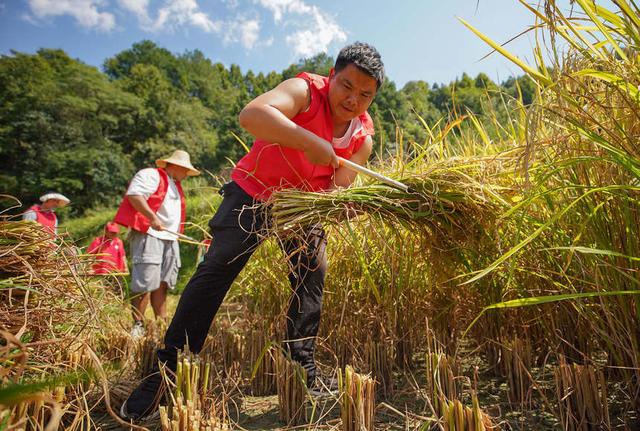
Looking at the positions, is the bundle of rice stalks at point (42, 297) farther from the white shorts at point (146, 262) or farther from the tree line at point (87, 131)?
the tree line at point (87, 131)

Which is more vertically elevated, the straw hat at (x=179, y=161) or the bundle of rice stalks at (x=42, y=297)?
the straw hat at (x=179, y=161)

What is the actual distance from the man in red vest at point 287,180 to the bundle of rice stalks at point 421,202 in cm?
8

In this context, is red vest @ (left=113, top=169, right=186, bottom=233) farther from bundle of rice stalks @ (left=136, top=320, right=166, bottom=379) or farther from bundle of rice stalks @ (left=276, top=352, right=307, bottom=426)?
bundle of rice stalks @ (left=276, top=352, right=307, bottom=426)

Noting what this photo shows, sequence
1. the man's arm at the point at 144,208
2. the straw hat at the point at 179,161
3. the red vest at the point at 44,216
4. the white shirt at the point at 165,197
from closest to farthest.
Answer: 1. the man's arm at the point at 144,208
2. the white shirt at the point at 165,197
3. the straw hat at the point at 179,161
4. the red vest at the point at 44,216

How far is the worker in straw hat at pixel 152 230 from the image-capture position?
10.4ft

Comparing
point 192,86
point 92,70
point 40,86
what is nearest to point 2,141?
point 40,86

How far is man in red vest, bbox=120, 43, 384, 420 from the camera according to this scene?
1417 mm

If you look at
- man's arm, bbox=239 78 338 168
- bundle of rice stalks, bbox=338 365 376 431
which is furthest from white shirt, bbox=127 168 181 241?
bundle of rice stalks, bbox=338 365 376 431

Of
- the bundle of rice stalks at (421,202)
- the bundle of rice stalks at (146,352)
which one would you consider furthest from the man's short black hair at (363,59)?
the bundle of rice stalks at (146,352)

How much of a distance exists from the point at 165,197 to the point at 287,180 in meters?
2.13

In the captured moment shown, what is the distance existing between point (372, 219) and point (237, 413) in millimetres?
871

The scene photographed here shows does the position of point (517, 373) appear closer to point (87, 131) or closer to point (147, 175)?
point (147, 175)

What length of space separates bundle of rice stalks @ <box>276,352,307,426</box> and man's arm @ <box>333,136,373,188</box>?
2.61 ft

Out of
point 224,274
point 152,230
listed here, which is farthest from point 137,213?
point 224,274
